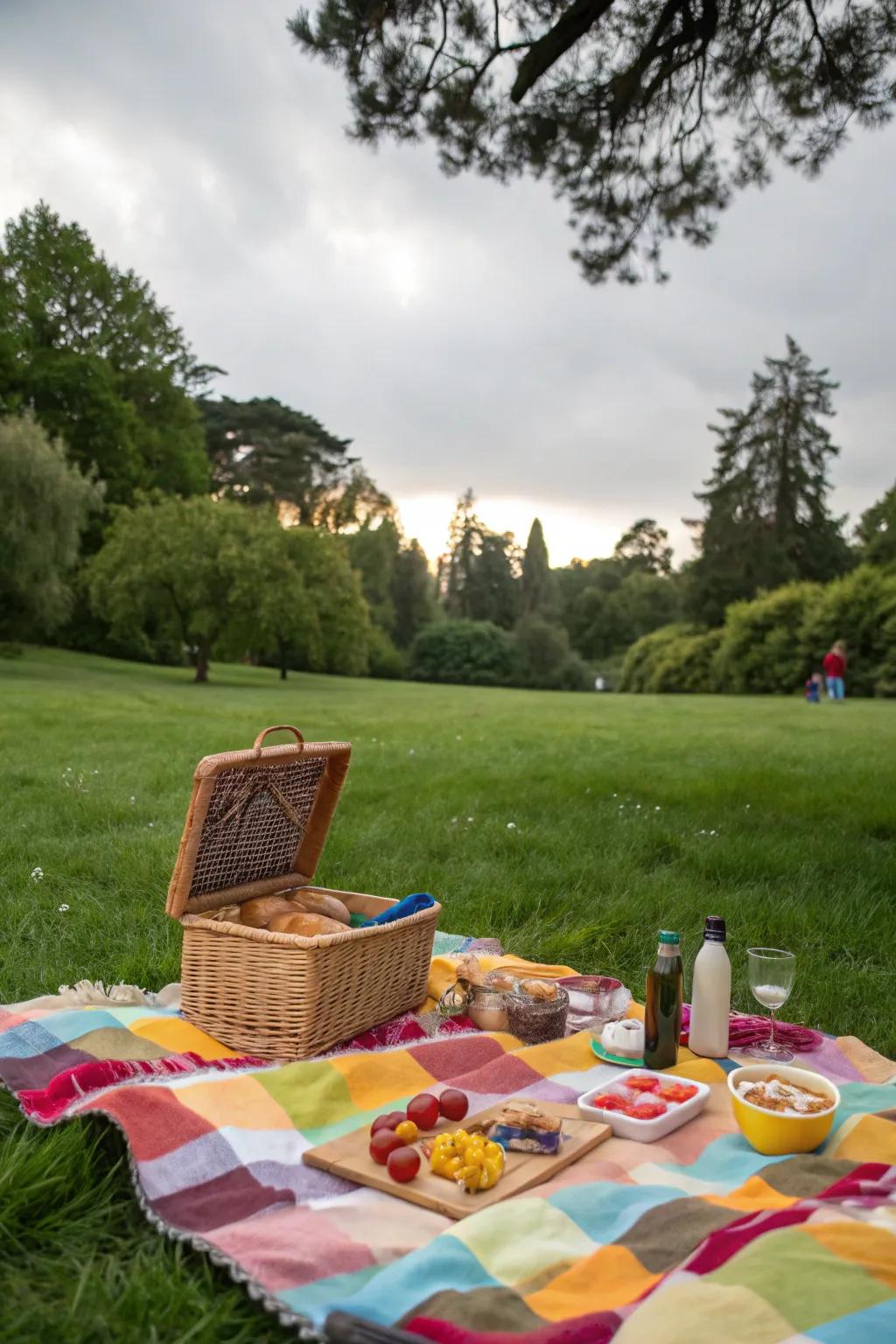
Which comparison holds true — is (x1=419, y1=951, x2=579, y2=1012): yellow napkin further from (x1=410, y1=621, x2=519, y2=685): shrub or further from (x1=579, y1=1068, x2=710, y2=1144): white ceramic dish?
(x1=410, y1=621, x2=519, y2=685): shrub

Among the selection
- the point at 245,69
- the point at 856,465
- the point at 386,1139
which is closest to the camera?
the point at 386,1139

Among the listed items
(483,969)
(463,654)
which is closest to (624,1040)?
(483,969)

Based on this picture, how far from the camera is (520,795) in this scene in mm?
7781

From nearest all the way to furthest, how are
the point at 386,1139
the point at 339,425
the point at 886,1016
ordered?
the point at 386,1139 → the point at 886,1016 → the point at 339,425

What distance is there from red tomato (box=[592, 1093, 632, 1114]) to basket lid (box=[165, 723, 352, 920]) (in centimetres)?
155

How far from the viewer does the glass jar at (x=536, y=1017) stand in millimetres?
3207

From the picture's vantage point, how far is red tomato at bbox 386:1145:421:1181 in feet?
7.35

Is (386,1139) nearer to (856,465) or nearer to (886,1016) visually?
(886,1016)

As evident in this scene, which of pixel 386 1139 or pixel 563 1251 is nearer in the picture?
pixel 563 1251

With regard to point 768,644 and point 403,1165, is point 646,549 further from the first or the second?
point 403,1165

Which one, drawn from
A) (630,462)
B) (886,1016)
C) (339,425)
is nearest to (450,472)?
(339,425)

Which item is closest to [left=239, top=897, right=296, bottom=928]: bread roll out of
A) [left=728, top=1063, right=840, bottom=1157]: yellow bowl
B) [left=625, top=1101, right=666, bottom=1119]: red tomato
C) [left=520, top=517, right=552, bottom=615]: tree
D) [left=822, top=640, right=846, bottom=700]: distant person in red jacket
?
[left=625, top=1101, right=666, bottom=1119]: red tomato

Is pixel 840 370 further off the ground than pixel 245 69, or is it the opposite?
pixel 840 370

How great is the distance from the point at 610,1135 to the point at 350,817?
4.58 m
